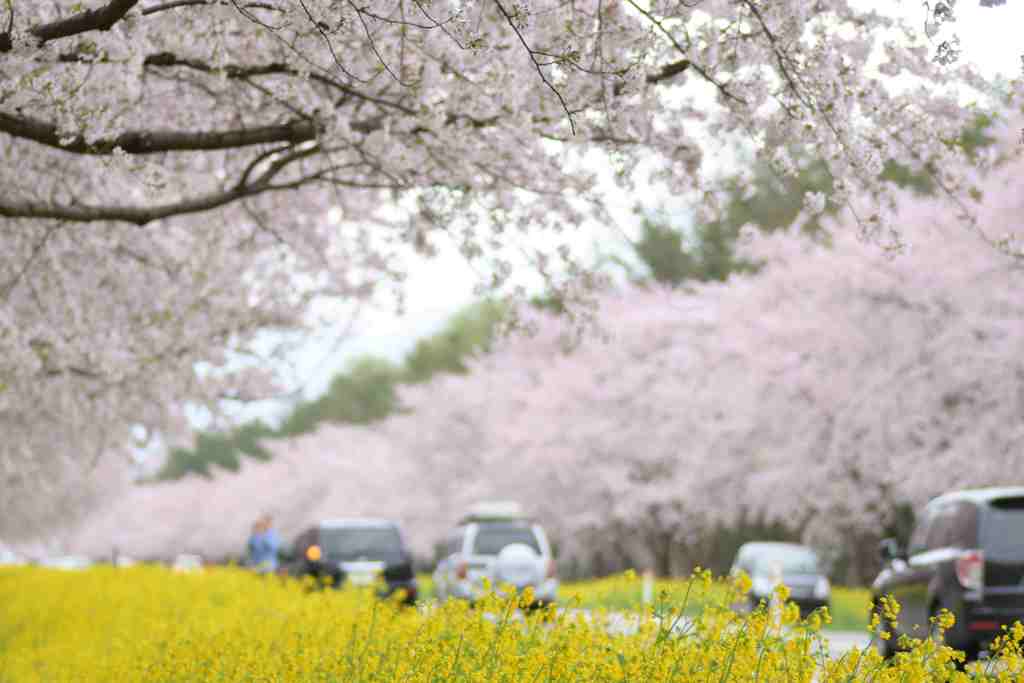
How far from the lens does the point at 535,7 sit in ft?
20.7

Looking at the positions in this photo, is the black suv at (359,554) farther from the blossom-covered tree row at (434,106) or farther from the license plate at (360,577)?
the blossom-covered tree row at (434,106)

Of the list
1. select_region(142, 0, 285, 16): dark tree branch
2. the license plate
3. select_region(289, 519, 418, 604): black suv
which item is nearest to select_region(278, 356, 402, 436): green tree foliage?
select_region(289, 519, 418, 604): black suv

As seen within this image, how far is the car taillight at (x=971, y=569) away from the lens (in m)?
11.3

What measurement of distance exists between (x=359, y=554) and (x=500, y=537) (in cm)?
217

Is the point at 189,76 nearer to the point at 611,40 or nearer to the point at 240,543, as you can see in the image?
the point at 611,40

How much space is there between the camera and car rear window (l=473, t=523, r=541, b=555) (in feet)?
68.9

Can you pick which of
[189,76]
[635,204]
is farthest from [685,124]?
[189,76]

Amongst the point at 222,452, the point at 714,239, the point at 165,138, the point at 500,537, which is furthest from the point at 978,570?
the point at 222,452

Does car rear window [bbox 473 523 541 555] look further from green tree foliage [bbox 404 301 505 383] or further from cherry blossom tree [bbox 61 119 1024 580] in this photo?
green tree foliage [bbox 404 301 505 383]

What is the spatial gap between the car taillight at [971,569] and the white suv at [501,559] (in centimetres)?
895

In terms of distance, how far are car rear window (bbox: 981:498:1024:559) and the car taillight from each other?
9 cm

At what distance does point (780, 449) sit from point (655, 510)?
931 centimetres

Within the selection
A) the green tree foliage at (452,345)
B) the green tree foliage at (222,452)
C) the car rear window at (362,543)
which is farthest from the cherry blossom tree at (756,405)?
the green tree foliage at (222,452)

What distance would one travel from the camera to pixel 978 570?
37.1 ft
